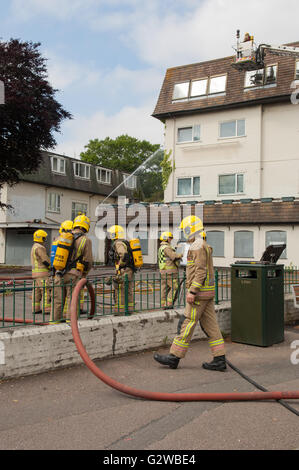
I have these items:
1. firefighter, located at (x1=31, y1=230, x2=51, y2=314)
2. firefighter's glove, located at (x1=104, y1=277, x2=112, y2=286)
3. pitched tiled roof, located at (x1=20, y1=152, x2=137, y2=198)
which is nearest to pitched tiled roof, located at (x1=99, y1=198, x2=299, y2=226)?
pitched tiled roof, located at (x1=20, y1=152, x2=137, y2=198)

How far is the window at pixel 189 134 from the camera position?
2739cm

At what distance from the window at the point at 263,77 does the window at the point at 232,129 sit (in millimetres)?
2116

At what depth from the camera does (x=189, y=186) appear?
27.6 metres

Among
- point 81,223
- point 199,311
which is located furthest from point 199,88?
point 199,311

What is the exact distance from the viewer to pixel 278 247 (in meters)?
8.24

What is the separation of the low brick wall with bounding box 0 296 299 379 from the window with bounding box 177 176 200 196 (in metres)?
20.1

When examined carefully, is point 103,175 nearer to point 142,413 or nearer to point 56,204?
point 56,204

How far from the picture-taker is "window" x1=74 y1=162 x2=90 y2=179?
124 feet

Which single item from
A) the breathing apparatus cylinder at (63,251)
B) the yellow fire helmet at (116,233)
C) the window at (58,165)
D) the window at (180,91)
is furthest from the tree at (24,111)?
the breathing apparatus cylinder at (63,251)

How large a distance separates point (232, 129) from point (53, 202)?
15906 mm

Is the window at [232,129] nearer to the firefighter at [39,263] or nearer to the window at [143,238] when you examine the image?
the window at [143,238]

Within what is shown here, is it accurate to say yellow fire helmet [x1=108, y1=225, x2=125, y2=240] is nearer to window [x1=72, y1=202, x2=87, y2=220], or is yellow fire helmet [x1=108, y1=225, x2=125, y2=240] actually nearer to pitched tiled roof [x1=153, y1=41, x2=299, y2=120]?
pitched tiled roof [x1=153, y1=41, x2=299, y2=120]

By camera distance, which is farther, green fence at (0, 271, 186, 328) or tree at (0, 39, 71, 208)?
tree at (0, 39, 71, 208)

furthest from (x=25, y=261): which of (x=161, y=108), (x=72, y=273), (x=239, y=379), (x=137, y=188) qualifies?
(x=239, y=379)
